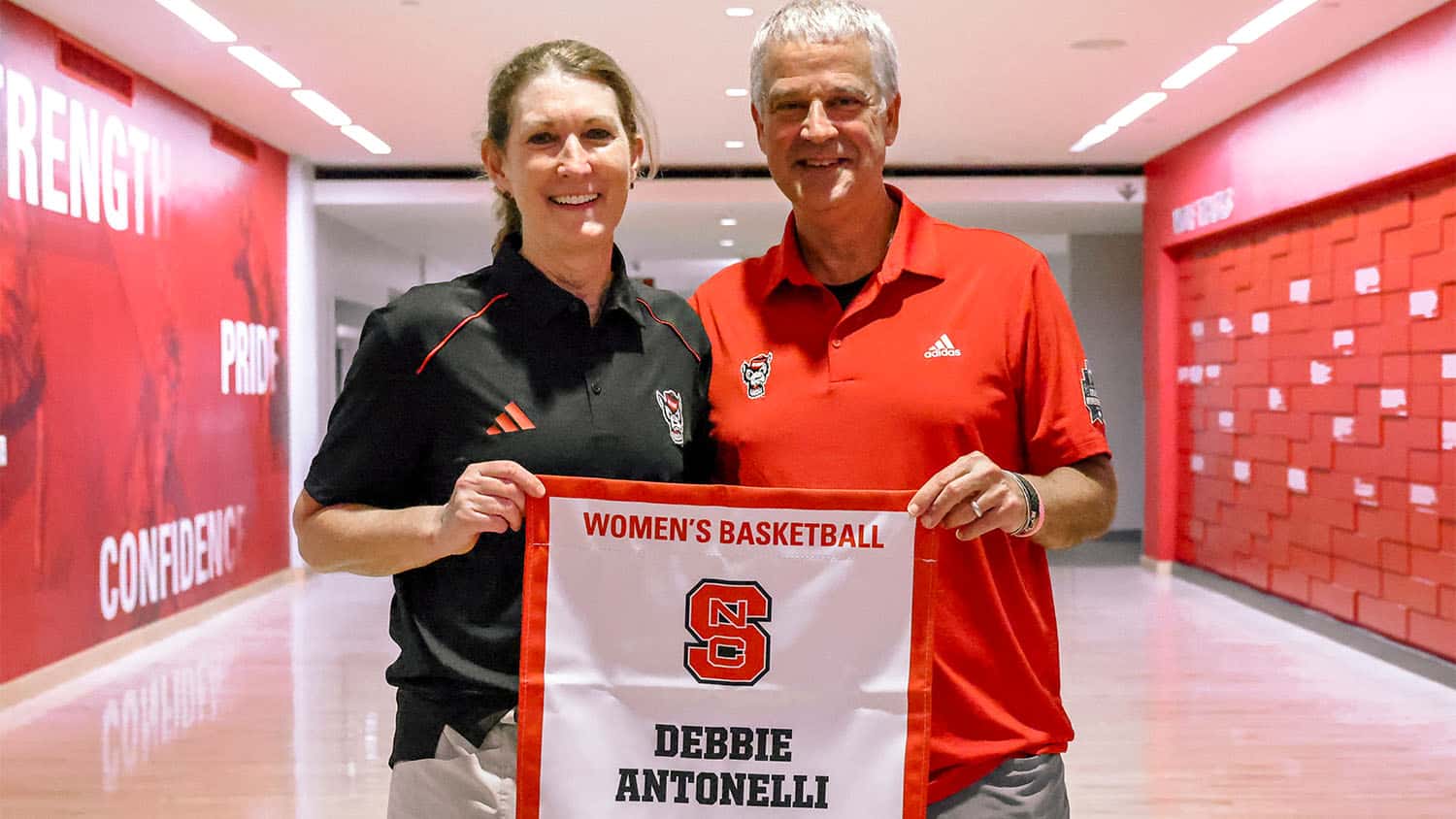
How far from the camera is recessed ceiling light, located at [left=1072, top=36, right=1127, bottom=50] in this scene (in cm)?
648

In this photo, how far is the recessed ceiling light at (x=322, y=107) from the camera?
7789 mm

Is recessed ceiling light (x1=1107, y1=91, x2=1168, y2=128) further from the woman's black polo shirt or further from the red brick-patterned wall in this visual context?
the woman's black polo shirt

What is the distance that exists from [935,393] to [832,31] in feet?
1.75

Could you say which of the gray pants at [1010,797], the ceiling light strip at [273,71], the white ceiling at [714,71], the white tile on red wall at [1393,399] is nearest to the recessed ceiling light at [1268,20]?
the white ceiling at [714,71]

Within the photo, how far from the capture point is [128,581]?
273 inches

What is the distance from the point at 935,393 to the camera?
5.31ft

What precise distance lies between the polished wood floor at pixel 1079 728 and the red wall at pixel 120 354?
55 centimetres

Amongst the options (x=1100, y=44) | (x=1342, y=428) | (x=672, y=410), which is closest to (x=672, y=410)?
(x=672, y=410)

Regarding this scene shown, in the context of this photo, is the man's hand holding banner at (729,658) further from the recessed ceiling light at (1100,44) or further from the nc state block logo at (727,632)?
the recessed ceiling light at (1100,44)

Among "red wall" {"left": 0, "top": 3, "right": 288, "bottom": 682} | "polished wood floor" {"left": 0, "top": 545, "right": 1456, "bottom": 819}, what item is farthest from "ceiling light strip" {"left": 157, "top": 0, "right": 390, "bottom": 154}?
"polished wood floor" {"left": 0, "top": 545, "right": 1456, "bottom": 819}

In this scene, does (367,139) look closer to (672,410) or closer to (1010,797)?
(672,410)

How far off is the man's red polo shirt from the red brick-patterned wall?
5356 millimetres

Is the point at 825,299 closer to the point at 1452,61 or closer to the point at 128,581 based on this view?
the point at 1452,61

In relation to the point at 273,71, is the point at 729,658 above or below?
below
